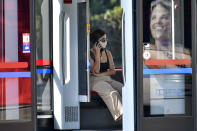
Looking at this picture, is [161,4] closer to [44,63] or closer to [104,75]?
[104,75]

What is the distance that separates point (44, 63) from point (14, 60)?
95 centimetres

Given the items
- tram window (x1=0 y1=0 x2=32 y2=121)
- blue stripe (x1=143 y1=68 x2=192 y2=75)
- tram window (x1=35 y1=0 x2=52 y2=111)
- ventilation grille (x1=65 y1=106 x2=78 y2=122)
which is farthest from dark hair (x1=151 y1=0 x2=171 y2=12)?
ventilation grille (x1=65 y1=106 x2=78 y2=122)

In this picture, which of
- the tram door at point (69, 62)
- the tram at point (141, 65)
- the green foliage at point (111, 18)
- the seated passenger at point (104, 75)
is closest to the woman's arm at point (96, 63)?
the seated passenger at point (104, 75)

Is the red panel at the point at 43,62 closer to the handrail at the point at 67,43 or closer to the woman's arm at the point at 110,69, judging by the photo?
the handrail at the point at 67,43

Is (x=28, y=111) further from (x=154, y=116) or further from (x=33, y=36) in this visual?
(x=154, y=116)

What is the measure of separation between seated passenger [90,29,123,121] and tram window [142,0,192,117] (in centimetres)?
87

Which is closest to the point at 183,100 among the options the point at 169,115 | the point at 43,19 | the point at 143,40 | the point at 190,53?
the point at 169,115

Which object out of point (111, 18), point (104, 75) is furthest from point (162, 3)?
point (111, 18)

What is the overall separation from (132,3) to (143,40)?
0.47m

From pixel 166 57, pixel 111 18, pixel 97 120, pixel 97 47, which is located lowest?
pixel 97 120

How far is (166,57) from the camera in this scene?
536cm

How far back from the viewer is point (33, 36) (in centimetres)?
520

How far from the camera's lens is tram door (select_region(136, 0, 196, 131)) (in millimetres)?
5281

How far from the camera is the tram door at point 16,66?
17.2 ft
